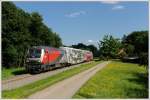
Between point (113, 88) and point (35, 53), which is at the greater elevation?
point (35, 53)

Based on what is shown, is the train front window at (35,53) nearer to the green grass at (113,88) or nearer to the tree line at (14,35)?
the green grass at (113,88)

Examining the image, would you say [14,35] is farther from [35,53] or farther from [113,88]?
[113,88]

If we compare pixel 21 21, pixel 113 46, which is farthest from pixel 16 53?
pixel 113 46

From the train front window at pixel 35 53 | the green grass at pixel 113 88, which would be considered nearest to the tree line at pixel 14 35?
the train front window at pixel 35 53

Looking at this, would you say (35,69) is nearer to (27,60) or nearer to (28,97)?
(27,60)

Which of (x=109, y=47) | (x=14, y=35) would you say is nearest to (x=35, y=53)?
(x=14, y=35)

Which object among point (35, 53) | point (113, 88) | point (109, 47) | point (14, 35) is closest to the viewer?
point (113, 88)

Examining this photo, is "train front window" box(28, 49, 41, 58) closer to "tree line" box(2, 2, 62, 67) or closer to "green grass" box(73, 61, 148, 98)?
"green grass" box(73, 61, 148, 98)

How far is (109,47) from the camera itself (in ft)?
305

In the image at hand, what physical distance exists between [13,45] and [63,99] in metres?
34.9

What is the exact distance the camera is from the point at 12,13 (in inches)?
1994

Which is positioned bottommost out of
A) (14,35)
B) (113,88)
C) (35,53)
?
(113,88)

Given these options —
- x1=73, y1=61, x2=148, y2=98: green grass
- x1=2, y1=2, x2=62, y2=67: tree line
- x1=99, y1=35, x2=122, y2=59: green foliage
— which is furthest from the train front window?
x1=99, y1=35, x2=122, y2=59: green foliage

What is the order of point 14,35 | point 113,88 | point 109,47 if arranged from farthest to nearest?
point 109,47, point 14,35, point 113,88
